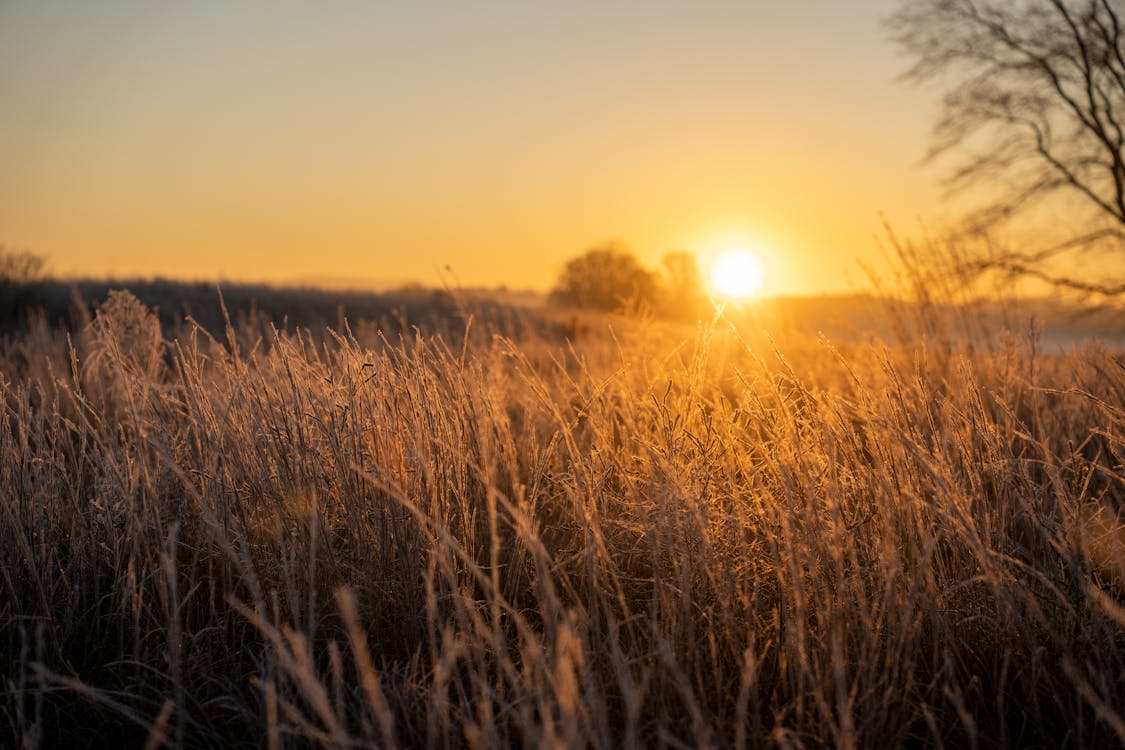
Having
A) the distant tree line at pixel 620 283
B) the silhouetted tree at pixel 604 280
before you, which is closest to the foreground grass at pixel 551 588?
the silhouetted tree at pixel 604 280

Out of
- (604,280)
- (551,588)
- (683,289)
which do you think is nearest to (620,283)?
(683,289)

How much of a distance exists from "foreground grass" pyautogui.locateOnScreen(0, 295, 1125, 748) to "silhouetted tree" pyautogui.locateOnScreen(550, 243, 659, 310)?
56.2 feet

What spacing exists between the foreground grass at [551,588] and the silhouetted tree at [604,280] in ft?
56.2

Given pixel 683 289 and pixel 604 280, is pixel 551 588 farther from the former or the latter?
pixel 683 289

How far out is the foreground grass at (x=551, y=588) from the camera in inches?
61.2

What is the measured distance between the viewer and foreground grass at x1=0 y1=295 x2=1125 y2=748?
1554 mm

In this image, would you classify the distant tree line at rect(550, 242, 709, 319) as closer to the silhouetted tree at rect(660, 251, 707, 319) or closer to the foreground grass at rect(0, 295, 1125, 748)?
the silhouetted tree at rect(660, 251, 707, 319)

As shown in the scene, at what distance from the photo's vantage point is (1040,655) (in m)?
1.70

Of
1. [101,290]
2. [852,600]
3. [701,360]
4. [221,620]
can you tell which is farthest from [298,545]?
[101,290]

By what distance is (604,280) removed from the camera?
21.9 metres

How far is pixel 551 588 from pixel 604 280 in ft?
68.3

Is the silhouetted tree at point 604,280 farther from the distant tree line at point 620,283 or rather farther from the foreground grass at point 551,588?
the foreground grass at point 551,588

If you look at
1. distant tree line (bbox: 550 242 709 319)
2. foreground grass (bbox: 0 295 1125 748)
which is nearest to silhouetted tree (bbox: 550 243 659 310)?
distant tree line (bbox: 550 242 709 319)

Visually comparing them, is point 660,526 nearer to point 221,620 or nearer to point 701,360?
point 701,360
